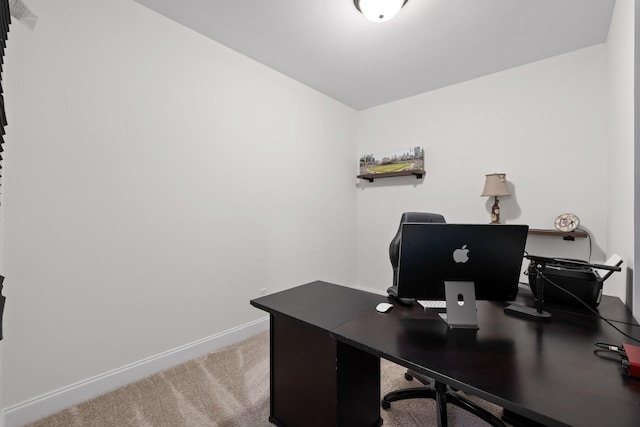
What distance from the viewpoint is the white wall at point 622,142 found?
1.47 metres

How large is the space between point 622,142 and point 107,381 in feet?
11.9

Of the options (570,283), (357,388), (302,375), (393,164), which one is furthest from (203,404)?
(393,164)

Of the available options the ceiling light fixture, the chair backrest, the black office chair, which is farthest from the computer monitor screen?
the ceiling light fixture

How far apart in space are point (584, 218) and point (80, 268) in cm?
395

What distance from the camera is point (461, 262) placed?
1.22 m

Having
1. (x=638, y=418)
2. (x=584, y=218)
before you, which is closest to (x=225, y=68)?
(x=638, y=418)

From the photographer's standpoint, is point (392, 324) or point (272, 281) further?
point (272, 281)

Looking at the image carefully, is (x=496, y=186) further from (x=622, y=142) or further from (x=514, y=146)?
(x=622, y=142)

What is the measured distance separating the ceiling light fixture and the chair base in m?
2.29

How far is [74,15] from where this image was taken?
1732 millimetres

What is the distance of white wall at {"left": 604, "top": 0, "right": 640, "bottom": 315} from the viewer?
1.47m

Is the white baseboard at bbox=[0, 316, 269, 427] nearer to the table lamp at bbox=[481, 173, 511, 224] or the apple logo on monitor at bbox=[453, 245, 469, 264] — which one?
the apple logo on monitor at bbox=[453, 245, 469, 264]

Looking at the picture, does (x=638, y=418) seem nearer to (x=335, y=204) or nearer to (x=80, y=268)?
(x=80, y=268)

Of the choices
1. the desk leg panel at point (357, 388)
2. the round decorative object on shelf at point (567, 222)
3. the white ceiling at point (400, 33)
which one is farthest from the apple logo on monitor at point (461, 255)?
the round decorative object on shelf at point (567, 222)
